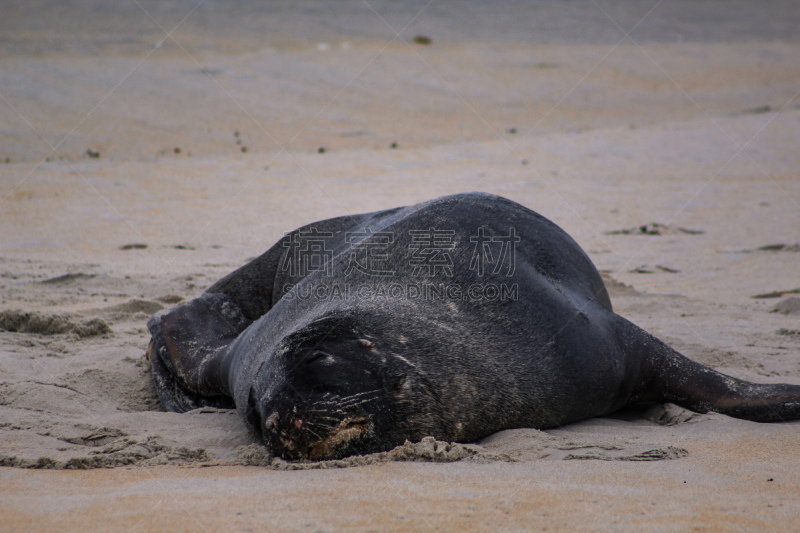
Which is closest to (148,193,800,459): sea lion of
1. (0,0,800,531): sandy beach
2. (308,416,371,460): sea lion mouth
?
(308,416,371,460): sea lion mouth

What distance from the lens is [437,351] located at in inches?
113

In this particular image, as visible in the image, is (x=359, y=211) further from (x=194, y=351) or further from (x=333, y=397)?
(x=333, y=397)

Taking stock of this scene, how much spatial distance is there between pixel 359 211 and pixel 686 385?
602 centimetres

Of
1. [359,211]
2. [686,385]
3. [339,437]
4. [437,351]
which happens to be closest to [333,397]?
[339,437]

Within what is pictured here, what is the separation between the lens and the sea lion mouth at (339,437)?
8.39ft

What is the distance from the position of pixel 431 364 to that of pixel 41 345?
2820 mm

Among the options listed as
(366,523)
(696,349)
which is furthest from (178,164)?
(366,523)

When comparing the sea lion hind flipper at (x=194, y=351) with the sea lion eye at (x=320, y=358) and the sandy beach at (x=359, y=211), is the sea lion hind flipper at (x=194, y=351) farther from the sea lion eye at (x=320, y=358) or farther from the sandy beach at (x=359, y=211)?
the sea lion eye at (x=320, y=358)

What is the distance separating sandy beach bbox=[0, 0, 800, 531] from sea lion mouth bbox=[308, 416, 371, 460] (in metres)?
0.06

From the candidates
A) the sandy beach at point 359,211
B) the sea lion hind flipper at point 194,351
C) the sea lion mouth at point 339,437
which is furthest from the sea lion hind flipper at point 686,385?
the sea lion hind flipper at point 194,351

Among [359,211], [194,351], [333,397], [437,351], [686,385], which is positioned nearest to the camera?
[333,397]

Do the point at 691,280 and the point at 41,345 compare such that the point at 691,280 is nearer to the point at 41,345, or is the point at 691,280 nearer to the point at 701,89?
the point at 41,345

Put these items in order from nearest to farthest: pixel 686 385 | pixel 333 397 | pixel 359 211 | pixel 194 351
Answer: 1. pixel 333 397
2. pixel 686 385
3. pixel 194 351
4. pixel 359 211

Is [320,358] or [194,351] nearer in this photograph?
[320,358]
